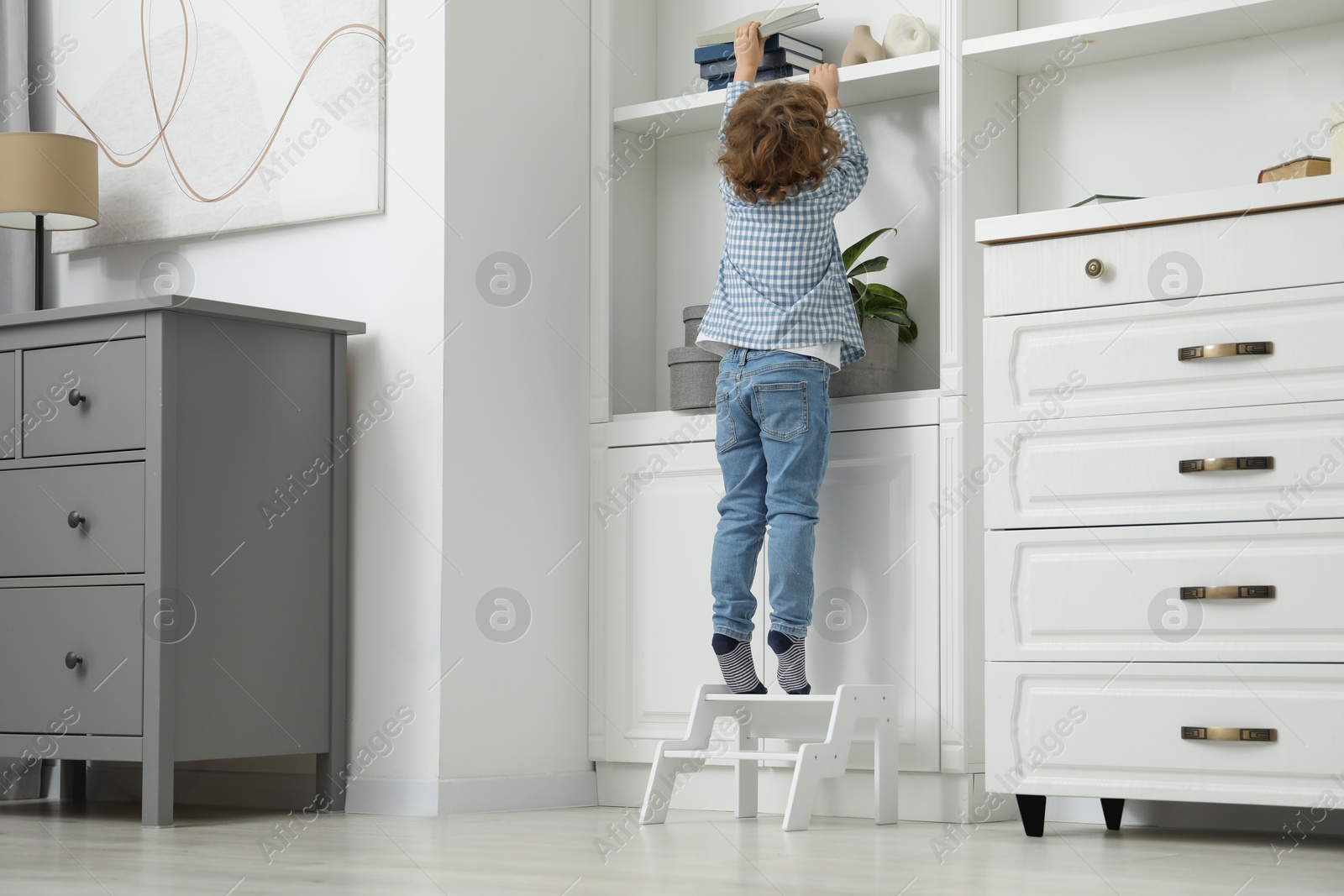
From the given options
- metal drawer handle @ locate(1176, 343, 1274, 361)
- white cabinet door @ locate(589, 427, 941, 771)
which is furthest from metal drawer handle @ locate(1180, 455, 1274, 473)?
white cabinet door @ locate(589, 427, 941, 771)

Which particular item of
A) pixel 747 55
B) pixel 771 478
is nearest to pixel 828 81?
pixel 747 55

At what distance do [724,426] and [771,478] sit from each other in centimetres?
14

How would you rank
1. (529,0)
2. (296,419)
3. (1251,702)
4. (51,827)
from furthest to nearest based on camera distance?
1. (529,0)
2. (296,419)
3. (51,827)
4. (1251,702)

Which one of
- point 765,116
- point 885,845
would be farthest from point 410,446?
point 885,845

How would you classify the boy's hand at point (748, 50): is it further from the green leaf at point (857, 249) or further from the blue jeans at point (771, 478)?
the blue jeans at point (771, 478)

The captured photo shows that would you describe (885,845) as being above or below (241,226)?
below

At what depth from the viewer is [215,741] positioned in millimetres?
2781

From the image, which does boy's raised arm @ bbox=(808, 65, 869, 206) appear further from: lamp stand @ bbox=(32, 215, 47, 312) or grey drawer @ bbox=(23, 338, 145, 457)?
lamp stand @ bbox=(32, 215, 47, 312)

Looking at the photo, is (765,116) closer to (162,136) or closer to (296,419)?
(296,419)

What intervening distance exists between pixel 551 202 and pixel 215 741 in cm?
130

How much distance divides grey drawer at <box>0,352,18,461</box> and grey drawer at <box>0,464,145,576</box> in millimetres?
45

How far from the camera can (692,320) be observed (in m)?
3.19

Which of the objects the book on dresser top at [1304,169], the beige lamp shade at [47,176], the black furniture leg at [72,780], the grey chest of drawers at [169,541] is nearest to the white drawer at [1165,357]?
the book on dresser top at [1304,169]

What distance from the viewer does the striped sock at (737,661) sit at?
2.82 metres
